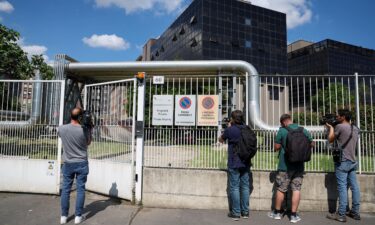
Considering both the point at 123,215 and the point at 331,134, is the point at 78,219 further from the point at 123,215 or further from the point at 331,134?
the point at 331,134

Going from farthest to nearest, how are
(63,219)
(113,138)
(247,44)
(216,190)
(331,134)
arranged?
(247,44)
(113,138)
(216,190)
(331,134)
(63,219)

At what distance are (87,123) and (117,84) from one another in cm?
148

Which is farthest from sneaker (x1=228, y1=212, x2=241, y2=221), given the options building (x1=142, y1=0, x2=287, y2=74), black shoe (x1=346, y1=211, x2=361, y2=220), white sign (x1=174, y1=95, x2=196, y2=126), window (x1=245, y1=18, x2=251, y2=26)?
window (x1=245, y1=18, x2=251, y2=26)

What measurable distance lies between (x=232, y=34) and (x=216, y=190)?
47.6 m

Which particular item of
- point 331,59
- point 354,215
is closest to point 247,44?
point 331,59

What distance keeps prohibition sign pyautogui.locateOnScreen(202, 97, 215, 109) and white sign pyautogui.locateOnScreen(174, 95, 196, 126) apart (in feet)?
0.65

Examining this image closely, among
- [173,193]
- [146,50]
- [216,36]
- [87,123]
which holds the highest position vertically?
[146,50]

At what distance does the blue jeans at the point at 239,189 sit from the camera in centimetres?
478

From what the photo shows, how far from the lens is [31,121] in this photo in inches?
237

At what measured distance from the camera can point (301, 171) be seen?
471cm

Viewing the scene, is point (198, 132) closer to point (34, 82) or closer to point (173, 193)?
point (173, 193)

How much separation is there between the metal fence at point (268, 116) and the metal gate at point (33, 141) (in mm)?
2043

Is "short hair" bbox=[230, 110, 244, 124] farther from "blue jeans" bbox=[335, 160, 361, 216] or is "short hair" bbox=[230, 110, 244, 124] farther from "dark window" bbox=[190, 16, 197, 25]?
"dark window" bbox=[190, 16, 197, 25]

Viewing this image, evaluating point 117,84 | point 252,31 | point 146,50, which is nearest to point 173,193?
point 117,84
